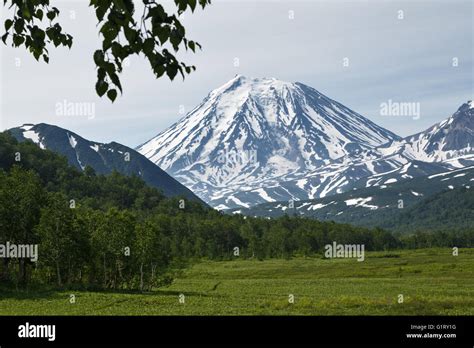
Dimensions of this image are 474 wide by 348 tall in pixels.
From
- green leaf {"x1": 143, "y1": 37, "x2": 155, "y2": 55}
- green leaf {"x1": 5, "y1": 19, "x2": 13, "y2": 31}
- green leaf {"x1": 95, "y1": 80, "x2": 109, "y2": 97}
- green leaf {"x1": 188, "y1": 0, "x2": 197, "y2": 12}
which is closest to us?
green leaf {"x1": 188, "y1": 0, "x2": 197, "y2": 12}

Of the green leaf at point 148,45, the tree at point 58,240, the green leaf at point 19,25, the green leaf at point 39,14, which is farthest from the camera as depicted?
the tree at point 58,240

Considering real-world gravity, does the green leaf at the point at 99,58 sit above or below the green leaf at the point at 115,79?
above

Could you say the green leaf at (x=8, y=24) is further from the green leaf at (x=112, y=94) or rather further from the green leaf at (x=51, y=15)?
the green leaf at (x=112, y=94)

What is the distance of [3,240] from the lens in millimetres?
71375

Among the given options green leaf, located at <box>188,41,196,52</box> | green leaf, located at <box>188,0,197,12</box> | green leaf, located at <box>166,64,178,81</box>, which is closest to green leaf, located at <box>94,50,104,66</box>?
green leaf, located at <box>166,64,178,81</box>

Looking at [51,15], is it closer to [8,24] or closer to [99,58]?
[8,24]

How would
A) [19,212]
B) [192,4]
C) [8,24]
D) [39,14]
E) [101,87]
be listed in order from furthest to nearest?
[19,212]
[39,14]
[8,24]
[101,87]
[192,4]

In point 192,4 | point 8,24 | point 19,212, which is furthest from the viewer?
point 19,212

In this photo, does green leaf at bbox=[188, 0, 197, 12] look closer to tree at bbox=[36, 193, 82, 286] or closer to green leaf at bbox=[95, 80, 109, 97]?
green leaf at bbox=[95, 80, 109, 97]

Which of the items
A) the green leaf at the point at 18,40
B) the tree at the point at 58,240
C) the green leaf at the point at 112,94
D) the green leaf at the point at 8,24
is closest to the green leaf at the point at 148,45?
the green leaf at the point at 112,94

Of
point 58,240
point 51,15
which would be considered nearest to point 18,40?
point 51,15

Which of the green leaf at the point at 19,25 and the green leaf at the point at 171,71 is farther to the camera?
the green leaf at the point at 19,25
